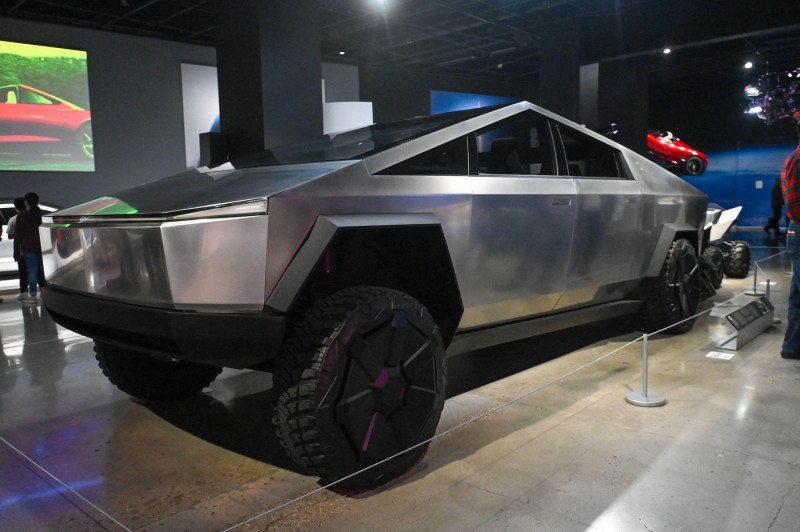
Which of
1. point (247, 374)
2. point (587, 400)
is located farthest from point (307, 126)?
point (587, 400)

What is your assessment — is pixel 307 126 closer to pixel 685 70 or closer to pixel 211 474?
pixel 211 474

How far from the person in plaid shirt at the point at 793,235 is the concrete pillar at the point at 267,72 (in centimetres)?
456

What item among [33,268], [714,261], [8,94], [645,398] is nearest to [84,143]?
[8,94]

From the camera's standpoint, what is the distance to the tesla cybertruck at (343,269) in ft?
6.18

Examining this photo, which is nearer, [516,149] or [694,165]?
[516,149]

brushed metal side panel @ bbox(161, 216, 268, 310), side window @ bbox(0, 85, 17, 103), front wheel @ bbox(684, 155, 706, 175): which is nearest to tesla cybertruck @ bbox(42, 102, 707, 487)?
brushed metal side panel @ bbox(161, 216, 268, 310)

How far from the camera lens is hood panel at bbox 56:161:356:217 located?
→ 193cm

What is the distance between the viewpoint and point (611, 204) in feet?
11.2

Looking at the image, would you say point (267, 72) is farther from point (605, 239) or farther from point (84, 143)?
point (84, 143)

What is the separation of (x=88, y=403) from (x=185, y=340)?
1.73m

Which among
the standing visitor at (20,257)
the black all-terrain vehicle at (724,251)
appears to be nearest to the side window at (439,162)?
the black all-terrain vehicle at (724,251)

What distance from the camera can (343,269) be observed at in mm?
2416

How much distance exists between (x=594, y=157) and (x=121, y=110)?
9878 mm

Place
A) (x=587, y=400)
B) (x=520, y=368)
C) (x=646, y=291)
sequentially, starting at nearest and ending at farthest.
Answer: (x=587, y=400)
(x=520, y=368)
(x=646, y=291)
